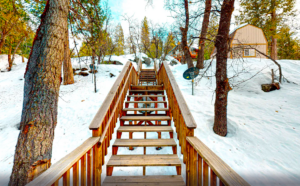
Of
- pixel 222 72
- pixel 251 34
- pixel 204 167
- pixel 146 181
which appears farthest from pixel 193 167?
pixel 251 34

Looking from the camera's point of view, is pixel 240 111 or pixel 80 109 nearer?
pixel 240 111

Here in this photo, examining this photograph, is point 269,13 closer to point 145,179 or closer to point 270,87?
point 270,87

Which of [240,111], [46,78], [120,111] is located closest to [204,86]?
[240,111]

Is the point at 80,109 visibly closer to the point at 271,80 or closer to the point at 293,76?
the point at 271,80

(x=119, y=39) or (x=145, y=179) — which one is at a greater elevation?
(x=119, y=39)

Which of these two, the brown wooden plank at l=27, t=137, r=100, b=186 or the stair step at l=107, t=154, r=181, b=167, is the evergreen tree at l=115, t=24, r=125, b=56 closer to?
the stair step at l=107, t=154, r=181, b=167

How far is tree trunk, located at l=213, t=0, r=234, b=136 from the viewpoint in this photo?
11.0 ft

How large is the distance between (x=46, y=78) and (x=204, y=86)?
6625 millimetres

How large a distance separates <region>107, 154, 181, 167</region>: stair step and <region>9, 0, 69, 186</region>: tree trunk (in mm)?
890

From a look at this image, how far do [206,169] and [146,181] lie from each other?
975 millimetres

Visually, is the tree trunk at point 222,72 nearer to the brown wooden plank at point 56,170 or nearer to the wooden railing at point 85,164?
the wooden railing at point 85,164

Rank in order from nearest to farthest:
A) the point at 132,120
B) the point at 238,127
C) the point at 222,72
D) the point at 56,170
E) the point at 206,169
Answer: the point at 56,170 → the point at 206,169 → the point at 132,120 → the point at 222,72 → the point at 238,127

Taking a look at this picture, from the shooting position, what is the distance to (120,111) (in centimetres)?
302

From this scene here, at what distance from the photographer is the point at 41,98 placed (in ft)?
4.80
